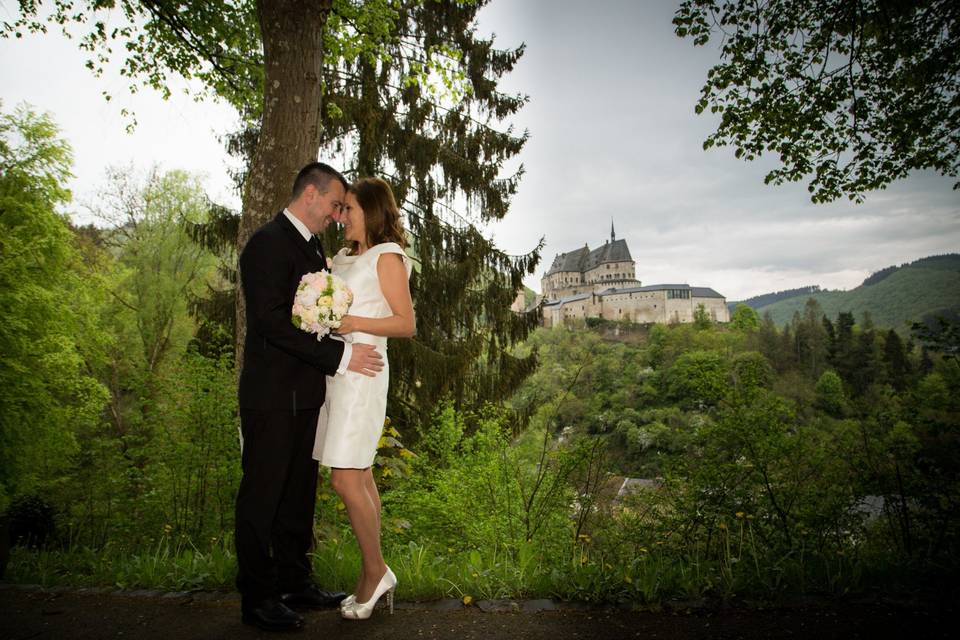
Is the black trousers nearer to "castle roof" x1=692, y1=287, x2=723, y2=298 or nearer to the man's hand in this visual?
the man's hand

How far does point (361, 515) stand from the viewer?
2.51 metres

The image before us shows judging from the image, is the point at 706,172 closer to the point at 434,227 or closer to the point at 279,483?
the point at 434,227

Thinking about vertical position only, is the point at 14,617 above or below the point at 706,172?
below

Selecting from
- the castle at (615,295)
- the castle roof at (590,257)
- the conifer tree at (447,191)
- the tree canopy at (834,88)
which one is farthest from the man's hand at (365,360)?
the castle roof at (590,257)

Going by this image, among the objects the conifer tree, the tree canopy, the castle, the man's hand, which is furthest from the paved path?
the castle

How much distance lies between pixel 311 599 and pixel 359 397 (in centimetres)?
113

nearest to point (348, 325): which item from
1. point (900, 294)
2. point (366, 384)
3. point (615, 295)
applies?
point (366, 384)

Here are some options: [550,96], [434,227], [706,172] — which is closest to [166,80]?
[434,227]

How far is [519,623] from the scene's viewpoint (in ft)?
8.17

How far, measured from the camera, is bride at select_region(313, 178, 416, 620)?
250cm

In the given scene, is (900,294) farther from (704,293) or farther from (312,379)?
(312,379)

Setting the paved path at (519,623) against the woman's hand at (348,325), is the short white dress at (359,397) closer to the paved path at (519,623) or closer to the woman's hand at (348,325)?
the woman's hand at (348,325)

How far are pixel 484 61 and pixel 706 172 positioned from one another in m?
129

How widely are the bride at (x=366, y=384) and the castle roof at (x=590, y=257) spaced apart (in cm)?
11413
